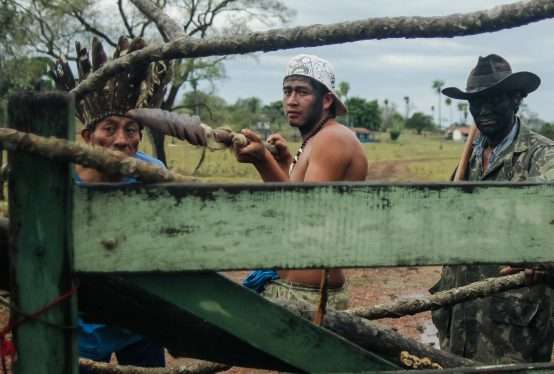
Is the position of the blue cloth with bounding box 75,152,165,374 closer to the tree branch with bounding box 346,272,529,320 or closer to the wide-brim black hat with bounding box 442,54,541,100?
the tree branch with bounding box 346,272,529,320

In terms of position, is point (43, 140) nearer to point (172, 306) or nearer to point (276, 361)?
point (172, 306)

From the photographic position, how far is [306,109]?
3.35 meters

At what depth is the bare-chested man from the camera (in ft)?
9.94

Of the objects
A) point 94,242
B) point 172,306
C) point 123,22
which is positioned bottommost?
point 172,306

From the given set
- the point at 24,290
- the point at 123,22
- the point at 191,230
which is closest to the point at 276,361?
the point at 191,230

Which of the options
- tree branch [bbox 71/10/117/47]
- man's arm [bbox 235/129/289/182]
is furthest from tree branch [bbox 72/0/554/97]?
tree branch [bbox 71/10/117/47]

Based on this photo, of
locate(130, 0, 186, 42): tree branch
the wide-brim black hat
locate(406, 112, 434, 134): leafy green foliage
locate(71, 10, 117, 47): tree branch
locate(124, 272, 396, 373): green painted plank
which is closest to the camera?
locate(124, 272, 396, 373): green painted plank

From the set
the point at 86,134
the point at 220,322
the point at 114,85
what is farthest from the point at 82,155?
the point at 86,134

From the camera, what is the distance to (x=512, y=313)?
335 cm

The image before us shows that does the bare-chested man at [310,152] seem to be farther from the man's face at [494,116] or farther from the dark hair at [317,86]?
the man's face at [494,116]

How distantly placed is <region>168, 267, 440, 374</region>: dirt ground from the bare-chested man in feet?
11.7

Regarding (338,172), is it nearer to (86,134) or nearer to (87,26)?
(86,134)

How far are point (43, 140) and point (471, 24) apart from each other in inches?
37.4

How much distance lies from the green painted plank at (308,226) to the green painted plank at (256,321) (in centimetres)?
8
